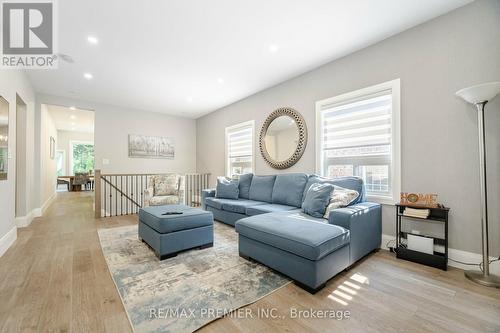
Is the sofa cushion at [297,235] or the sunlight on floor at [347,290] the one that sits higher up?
the sofa cushion at [297,235]

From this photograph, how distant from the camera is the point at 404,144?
2631 mm

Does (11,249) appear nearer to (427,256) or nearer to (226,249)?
(226,249)

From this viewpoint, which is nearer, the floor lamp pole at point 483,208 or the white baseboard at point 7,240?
the floor lamp pole at point 483,208

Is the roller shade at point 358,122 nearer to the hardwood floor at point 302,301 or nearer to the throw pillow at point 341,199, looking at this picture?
the throw pillow at point 341,199

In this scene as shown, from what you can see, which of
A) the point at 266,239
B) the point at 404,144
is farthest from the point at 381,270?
the point at 404,144

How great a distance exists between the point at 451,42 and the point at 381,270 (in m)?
2.51

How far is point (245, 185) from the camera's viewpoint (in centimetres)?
437

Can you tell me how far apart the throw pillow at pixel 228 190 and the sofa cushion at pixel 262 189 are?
30 cm

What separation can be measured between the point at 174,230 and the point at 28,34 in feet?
9.85

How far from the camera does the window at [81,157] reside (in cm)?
1082

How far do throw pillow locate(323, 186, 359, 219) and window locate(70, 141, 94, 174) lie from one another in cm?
1241

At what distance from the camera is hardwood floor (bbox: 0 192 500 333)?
4.62ft

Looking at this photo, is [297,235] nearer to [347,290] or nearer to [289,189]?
[347,290]

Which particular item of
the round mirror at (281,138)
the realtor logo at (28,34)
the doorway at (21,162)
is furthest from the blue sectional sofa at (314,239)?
the doorway at (21,162)
